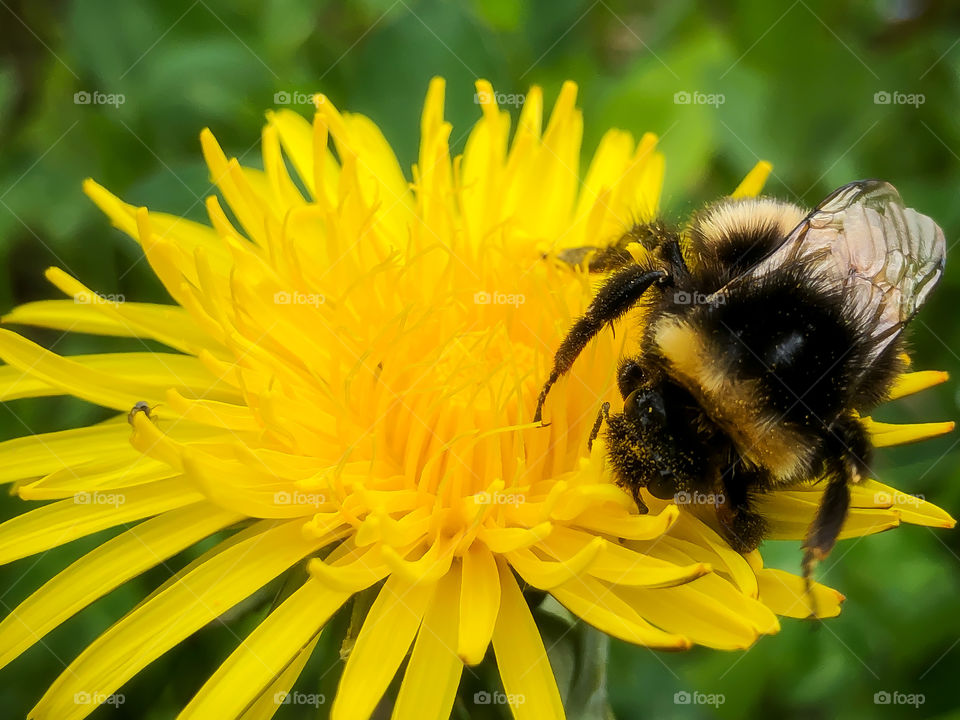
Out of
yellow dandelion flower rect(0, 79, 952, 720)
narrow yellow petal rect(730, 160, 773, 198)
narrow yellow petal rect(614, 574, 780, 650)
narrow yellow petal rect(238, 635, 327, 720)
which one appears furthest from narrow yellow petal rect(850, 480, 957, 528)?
narrow yellow petal rect(238, 635, 327, 720)

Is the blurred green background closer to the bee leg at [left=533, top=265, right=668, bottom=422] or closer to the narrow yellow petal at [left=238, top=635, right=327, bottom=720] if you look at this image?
the narrow yellow petal at [left=238, top=635, right=327, bottom=720]

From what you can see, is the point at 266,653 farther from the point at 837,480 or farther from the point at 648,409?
the point at 837,480

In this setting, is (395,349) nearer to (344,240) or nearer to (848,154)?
(344,240)

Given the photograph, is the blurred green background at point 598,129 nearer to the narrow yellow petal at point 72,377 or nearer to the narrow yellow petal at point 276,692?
the narrow yellow petal at point 276,692

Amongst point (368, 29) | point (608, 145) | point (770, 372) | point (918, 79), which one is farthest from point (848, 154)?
point (770, 372)

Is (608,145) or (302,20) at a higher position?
(302,20)

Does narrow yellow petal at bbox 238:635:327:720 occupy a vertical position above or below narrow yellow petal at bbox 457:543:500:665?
below

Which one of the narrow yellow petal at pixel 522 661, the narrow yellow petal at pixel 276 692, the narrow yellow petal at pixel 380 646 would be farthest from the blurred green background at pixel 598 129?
the narrow yellow petal at pixel 522 661
